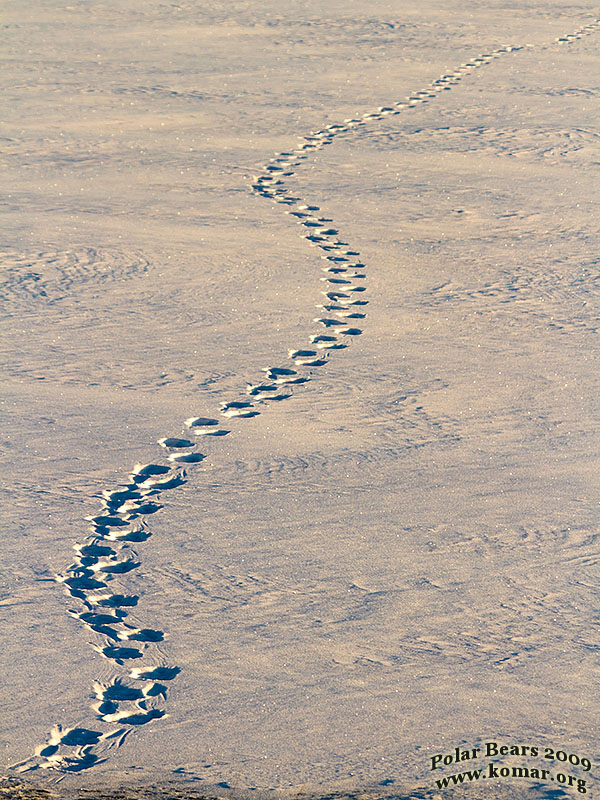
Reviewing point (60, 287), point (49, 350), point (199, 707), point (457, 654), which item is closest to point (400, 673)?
point (457, 654)

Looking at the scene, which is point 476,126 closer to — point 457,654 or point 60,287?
point 60,287

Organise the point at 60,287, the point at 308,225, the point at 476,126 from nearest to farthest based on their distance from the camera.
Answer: the point at 60,287 < the point at 308,225 < the point at 476,126

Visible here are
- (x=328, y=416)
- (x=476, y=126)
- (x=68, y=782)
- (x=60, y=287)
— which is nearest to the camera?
(x=68, y=782)

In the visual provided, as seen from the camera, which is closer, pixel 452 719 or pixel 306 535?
pixel 452 719

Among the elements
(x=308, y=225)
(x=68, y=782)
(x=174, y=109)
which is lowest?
(x=68, y=782)

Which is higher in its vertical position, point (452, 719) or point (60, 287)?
point (60, 287)

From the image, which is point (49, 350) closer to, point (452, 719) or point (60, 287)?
point (60, 287)
